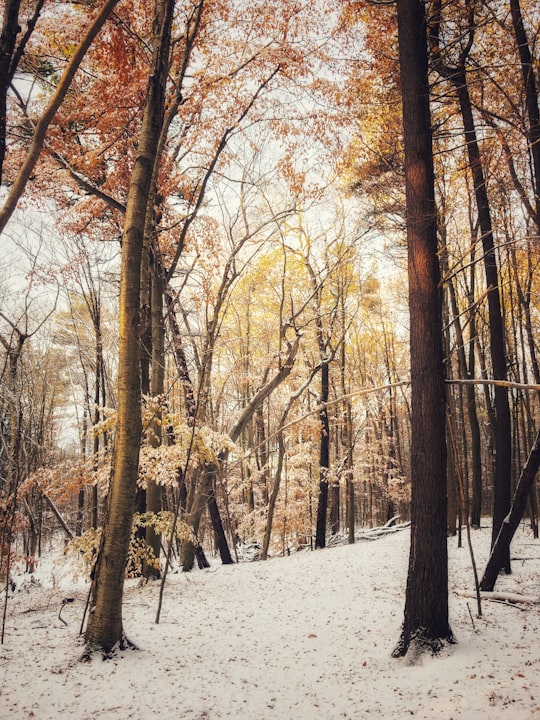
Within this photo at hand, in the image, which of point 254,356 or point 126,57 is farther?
point 254,356

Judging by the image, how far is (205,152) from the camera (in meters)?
7.85

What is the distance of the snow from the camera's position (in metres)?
3.00

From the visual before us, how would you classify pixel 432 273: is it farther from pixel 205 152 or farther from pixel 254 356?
pixel 254 356

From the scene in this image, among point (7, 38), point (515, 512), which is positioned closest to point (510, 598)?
point (515, 512)

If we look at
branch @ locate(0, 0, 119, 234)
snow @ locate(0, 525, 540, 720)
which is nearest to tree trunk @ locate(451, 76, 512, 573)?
snow @ locate(0, 525, 540, 720)

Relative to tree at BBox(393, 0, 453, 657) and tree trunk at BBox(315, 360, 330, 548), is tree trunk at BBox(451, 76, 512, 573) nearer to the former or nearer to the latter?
tree at BBox(393, 0, 453, 657)

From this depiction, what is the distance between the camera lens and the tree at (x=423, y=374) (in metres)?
3.81

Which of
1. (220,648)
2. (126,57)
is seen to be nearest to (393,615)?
(220,648)

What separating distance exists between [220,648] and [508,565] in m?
4.93

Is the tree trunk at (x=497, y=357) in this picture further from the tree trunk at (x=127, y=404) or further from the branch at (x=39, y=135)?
the branch at (x=39, y=135)

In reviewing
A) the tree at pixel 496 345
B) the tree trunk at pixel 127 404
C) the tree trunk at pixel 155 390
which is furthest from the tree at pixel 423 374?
the tree trunk at pixel 155 390

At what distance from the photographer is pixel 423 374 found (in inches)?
160

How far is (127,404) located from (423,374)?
119 inches

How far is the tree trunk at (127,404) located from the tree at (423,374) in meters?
2.73
